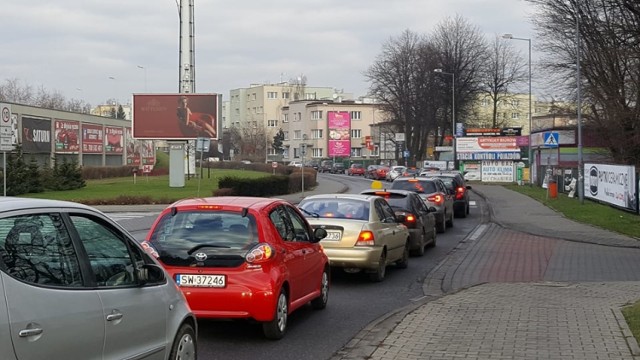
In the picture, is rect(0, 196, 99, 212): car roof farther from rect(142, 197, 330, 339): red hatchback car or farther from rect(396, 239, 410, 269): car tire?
rect(396, 239, 410, 269): car tire

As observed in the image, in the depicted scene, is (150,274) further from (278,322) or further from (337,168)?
(337,168)

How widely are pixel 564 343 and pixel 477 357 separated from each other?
3.43 feet

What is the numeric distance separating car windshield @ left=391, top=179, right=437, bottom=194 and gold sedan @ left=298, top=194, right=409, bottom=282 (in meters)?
8.52

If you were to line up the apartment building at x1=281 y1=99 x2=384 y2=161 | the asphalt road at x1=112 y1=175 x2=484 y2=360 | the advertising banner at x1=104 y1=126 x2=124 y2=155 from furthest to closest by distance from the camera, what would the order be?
the apartment building at x1=281 y1=99 x2=384 y2=161 → the advertising banner at x1=104 y1=126 x2=124 y2=155 → the asphalt road at x1=112 y1=175 x2=484 y2=360

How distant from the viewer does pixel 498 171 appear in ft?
195

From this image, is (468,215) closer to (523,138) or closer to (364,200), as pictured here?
(364,200)

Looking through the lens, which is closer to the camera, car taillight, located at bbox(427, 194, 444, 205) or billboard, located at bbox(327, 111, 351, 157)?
car taillight, located at bbox(427, 194, 444, 205)

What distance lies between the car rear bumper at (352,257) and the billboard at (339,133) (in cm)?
10964

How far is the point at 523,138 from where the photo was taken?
200ft

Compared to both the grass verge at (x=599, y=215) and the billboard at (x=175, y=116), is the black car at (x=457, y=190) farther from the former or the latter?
the billboard at (x=175, y=116)

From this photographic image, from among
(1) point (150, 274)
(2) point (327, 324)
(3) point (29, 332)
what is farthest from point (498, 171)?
(3) point (29, 332)

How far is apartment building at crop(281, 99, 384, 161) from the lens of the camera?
404 feet

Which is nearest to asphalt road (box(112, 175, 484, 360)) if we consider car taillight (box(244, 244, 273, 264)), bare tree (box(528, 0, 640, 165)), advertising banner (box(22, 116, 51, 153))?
car taillight (box(244, 244, 273, 264))

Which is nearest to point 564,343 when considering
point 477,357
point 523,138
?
point 477,357
